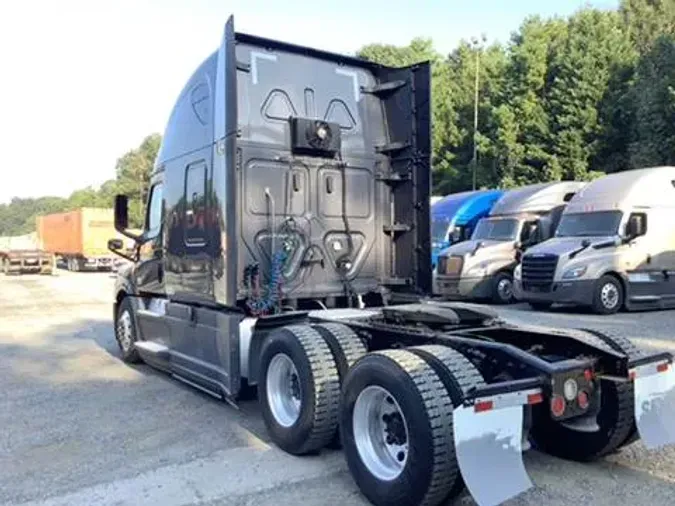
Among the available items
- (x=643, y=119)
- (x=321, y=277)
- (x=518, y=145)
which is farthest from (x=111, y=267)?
(x=321, y=277)

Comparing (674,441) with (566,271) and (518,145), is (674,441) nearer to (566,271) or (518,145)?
(566,271)

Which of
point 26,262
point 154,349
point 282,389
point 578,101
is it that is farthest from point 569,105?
point 282,389

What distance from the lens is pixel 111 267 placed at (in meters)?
41.1

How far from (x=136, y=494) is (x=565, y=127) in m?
34.2

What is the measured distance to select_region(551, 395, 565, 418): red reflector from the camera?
161 inches

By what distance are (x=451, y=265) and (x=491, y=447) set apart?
14.6 metres

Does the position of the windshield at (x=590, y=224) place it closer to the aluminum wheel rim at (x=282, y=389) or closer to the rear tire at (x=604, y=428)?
the rear tire at (x=604, y=428)

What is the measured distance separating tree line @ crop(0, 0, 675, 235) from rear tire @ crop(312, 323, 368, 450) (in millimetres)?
26754

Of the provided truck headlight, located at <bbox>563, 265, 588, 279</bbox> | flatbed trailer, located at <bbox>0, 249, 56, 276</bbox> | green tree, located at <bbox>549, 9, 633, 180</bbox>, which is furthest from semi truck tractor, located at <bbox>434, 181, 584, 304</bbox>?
flatbed trailer, located at <bbox>0, 249, 56, 276</bbox>

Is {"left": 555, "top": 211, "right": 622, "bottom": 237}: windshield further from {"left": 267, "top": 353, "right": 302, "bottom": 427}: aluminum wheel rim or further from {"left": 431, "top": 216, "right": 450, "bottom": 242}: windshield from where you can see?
{"left": 267, "top": 353, "right": 302, "bottom": 427}: aluminum wheel rim

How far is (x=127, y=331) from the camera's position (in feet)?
30.6

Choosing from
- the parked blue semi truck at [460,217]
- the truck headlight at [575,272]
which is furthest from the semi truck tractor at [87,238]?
the truck headlight at [575,272]

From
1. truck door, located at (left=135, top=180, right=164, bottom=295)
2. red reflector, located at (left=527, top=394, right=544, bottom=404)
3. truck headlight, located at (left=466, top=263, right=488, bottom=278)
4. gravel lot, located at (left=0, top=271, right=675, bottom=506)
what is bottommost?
gravel lot, located at (left=0, top=271, right=675, bottom=506)

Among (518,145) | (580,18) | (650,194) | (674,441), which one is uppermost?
(580,18)
